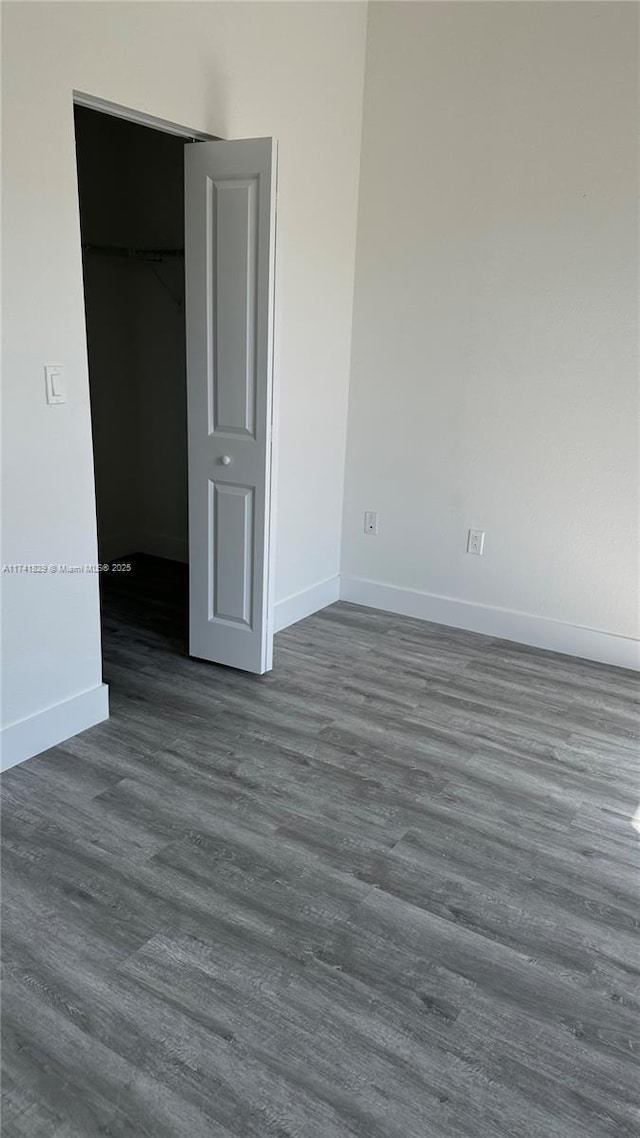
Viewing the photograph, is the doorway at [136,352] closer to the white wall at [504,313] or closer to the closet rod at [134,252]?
the closet rod at [134,252]

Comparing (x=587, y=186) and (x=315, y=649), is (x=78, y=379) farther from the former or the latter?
(x=587, y=186)

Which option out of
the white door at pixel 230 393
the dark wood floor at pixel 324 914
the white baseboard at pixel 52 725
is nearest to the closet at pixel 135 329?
the white door at pixel 230 393

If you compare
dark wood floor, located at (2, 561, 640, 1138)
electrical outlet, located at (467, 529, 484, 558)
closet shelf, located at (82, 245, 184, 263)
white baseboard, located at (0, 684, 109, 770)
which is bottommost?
dark wood floor, located at (2, 561, 640, 1138)

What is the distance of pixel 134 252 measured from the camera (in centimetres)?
471

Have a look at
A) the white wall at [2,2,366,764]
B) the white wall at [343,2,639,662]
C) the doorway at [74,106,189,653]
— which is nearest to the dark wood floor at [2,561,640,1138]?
the white wall at [2,2,366,764]

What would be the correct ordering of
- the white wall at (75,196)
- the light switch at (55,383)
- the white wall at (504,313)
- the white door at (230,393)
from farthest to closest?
the white wall at (504,313) → the white door at (230,393) → the light switch at (55,383) → the white wall at (75,196)

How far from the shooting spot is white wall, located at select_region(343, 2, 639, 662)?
3.47 metres

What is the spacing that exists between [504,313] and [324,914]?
108 inches

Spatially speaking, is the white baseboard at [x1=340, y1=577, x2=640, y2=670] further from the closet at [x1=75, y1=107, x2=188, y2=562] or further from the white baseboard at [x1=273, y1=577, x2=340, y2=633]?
the closet at [x1=75, y1=107, x2=188, y2=562]

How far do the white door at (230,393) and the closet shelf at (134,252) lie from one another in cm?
153

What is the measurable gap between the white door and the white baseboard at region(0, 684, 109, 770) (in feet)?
2.15

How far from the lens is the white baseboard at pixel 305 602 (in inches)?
160

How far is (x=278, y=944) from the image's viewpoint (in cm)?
205

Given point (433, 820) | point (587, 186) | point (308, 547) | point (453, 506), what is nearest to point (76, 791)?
point (433, 820)
